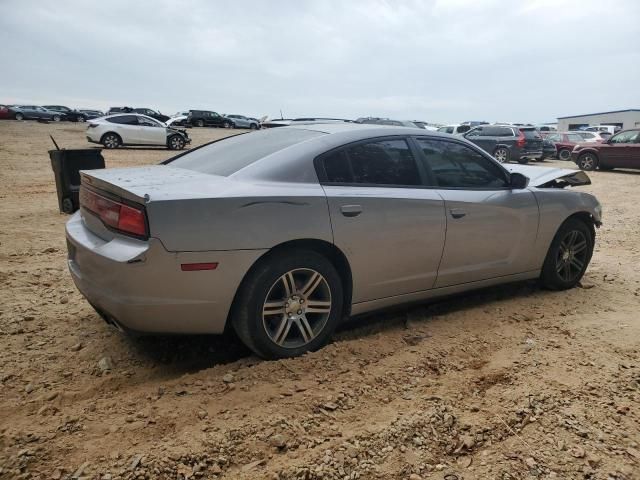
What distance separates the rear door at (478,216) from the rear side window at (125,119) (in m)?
18.3

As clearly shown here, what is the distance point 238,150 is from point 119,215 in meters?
1.11

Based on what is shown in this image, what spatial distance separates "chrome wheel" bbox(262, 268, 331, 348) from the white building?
67908 mm

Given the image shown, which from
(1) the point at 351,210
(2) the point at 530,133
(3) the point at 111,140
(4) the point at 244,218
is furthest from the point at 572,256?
(3) the point at 111,140

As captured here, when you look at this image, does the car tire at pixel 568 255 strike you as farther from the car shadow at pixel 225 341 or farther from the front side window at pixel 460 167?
the front side window at pixel 460 167

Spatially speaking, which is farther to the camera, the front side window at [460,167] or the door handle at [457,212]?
the front side window at [460,167]

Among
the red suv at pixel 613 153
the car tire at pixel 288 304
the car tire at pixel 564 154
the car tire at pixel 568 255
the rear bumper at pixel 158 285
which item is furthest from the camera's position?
the car tire at pixel 564 154

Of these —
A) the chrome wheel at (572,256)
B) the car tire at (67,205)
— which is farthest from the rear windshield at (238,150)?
the car tire at (67,205)

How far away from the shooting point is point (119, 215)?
2822 mm

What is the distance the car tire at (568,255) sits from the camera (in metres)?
4.61

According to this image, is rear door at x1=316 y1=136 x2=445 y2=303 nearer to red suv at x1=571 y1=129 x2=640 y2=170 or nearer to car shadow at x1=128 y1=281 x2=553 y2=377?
car shadow at x1=128 y1=281 x2=553 y2=377

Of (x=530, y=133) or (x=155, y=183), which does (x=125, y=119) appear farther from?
(x=155, y=183)

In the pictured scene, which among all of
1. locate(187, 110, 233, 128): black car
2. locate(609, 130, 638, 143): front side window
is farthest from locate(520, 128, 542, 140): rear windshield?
locate(187, 110, 233, 128): black car

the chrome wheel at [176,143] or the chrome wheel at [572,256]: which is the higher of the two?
the chrome wheel at [176,143]

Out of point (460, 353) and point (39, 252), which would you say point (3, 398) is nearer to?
point (460, 353)
